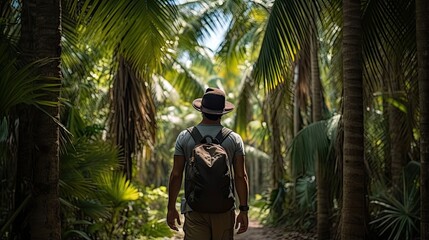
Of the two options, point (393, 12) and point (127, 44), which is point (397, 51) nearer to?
point (393, 12)

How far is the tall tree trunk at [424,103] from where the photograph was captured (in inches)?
221

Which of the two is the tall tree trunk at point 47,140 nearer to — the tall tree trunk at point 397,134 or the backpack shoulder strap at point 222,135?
the backpack shoulder strap at point 222,135

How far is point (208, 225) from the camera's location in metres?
4.24

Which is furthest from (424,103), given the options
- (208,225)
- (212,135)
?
(208,225)

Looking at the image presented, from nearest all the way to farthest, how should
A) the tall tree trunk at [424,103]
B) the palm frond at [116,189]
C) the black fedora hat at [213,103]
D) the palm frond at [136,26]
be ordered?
the black fedora hat at [213,103] < the tall tree trunk at [424,103] < the palm frond at [136,26] < the palm frond at [116,189]

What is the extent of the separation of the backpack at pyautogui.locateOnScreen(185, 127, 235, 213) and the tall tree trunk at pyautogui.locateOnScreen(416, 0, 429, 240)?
244 centimetres

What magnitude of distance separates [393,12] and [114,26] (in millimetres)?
3713

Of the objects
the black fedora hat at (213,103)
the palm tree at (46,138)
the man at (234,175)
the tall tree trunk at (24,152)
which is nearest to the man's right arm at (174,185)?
the man at (234,175)

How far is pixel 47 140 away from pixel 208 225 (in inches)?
62.7

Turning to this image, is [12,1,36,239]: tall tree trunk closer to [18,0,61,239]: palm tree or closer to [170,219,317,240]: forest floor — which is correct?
[18,0,61,239]: palm tree

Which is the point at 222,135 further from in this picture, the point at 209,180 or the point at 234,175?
the point at 209,180

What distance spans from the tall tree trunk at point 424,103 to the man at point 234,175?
2.15 metres

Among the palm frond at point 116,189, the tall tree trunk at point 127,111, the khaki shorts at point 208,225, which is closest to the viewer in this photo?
the khaki shorts at point 208,225

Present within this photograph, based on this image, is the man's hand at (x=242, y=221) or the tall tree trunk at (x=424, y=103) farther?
the tall tree trunk at (x=424, y=103)
